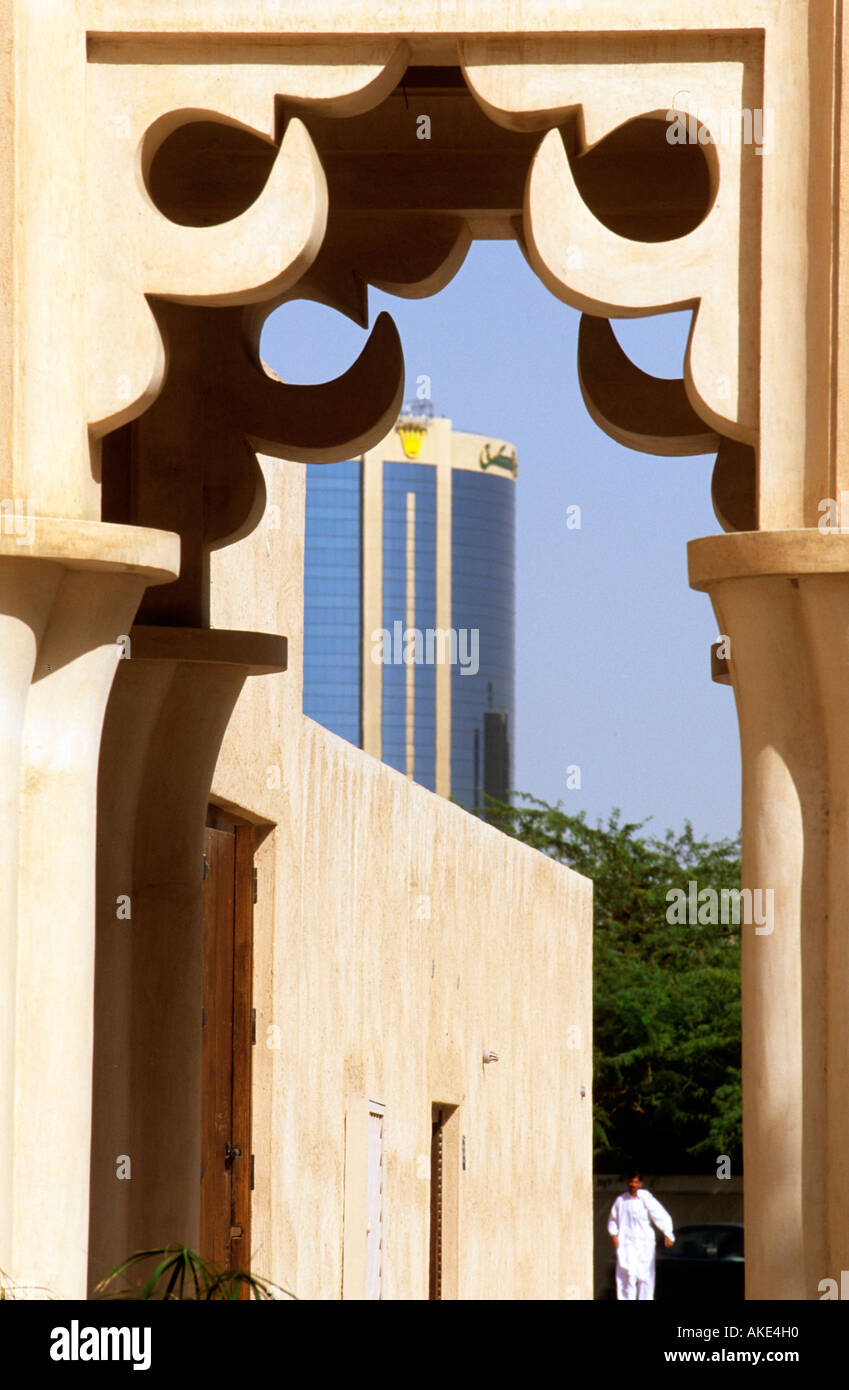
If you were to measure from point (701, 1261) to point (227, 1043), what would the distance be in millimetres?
17126

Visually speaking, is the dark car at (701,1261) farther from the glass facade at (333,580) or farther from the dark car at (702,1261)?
the glass facade at (333,580)

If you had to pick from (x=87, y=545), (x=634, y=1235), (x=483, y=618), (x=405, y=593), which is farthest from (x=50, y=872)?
(x=483, y=618)

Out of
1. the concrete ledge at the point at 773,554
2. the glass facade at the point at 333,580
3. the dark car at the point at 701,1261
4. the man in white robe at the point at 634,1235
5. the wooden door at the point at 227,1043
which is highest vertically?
the glass facade at the point at 333,580

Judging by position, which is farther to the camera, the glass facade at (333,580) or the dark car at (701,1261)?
the glass facade at (333,580)

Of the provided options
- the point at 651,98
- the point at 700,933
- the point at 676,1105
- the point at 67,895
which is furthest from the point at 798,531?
the point at 700,933

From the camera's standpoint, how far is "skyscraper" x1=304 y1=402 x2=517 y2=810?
105500 millimetres

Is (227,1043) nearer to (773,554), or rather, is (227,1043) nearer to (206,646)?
(206,646)

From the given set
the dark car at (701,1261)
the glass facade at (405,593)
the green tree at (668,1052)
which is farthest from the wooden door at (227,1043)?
the glass facade at (405,593)

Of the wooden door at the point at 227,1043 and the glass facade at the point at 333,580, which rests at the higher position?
the glass facade at the point at 333,580

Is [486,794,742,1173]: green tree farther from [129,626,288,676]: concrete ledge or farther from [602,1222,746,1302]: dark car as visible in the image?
[129,626,288,676]: concrete ledge

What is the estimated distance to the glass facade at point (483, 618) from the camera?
111750 mm

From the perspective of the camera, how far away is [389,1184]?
37.8ft

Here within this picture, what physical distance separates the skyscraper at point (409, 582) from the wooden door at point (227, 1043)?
89.2 metres

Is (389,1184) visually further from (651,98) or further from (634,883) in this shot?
(634,883)
